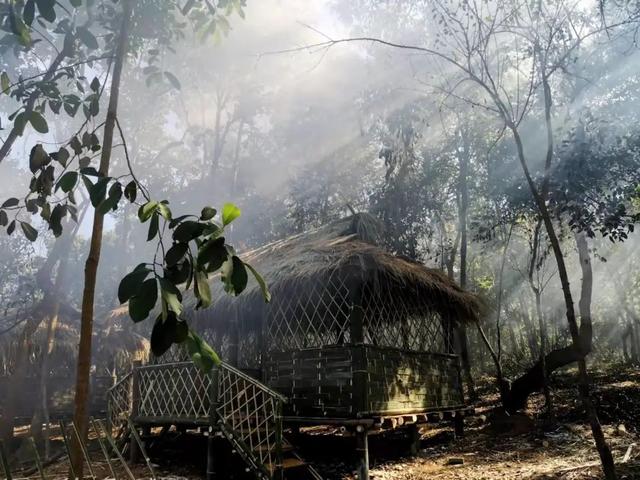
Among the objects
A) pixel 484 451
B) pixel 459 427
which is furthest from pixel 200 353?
pixel 459 427

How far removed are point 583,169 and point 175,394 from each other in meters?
7.31

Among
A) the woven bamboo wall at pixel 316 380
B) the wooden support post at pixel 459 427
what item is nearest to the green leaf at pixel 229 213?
the woven bamboo wall at pixel 316 380

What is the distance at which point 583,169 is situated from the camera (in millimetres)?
7934

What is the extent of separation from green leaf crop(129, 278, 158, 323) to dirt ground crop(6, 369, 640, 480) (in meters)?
6.03

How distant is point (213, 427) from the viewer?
6.93 metres

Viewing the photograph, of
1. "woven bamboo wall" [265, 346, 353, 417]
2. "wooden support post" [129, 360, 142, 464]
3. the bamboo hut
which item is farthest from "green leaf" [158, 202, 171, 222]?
"wooden support post" [129, 360, 142, 464]

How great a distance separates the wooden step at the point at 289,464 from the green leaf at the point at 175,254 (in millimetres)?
5523

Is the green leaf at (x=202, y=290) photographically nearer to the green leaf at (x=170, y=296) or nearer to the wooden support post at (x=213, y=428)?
the green leaf at (x=170, y=296)

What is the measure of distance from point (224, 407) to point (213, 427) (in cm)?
32

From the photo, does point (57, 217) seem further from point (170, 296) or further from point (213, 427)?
point (213, 427)

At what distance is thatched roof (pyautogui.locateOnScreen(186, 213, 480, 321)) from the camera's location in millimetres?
7359

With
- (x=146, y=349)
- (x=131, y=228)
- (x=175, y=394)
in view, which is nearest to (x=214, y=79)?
(x=131, y=228)

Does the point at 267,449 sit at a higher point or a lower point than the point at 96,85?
lower

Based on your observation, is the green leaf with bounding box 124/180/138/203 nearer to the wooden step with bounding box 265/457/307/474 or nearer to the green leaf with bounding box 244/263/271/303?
the green leaf with bounding box 244/263/271/303
